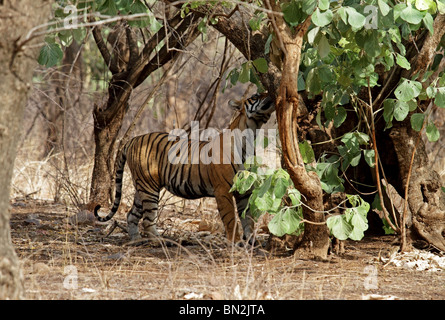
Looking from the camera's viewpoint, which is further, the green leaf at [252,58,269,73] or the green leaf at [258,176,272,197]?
the green leaf at [252,58,269,73]

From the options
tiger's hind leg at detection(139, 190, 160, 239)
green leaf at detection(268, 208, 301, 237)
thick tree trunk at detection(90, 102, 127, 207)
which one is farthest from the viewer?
thick tree trunk at detection(90, 102, 127, 207)

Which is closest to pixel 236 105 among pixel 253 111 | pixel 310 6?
pixel 253 111

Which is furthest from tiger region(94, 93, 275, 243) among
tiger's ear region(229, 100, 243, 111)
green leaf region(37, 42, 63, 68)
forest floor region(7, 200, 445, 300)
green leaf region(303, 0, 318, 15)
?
green leaf region(303, 0, 318, 15)

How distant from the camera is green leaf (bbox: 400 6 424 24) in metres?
4.16

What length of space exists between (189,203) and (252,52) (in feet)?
13.8

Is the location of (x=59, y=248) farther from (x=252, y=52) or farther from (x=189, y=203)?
(x=189, y=203)

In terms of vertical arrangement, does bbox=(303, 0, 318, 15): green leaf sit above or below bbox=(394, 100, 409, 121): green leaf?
above

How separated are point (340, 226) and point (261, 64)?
4.54 feet

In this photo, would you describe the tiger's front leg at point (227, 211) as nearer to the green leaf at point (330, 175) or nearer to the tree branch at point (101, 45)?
the green leaf at point (330, 175)

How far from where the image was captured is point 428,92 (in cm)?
478

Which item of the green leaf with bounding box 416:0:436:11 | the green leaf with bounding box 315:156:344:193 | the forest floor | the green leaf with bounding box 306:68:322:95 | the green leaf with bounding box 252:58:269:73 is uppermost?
the green leaf with bounding box 416:0:436:11

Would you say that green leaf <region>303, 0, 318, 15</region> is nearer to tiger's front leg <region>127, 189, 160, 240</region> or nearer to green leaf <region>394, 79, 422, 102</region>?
green leaf <region>394, 79, 422, 102</region>

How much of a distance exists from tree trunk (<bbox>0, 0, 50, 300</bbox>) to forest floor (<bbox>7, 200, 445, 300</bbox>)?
0.47m

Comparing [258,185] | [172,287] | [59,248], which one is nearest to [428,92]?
[258,185]
